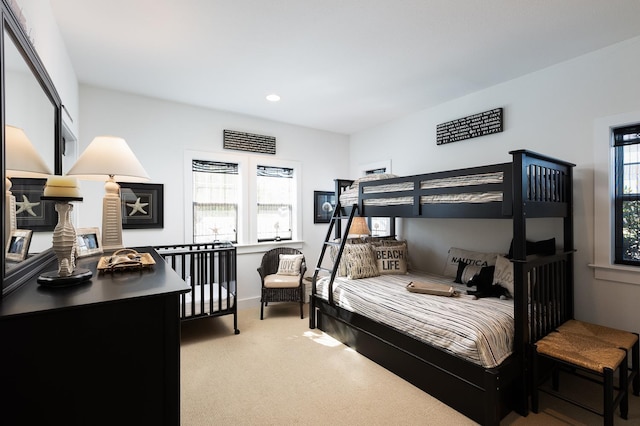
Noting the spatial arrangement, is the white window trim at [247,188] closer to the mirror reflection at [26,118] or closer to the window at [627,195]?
the mirror reflection at [26,118]

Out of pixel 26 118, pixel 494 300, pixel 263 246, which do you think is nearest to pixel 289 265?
pixel 263 246

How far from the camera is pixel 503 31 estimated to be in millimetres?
2340

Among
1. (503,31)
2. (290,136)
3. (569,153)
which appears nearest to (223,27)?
(503,31)

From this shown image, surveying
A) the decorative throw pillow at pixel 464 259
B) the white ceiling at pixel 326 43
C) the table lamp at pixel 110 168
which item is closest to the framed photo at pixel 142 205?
the white ceiling at pixel 326 43

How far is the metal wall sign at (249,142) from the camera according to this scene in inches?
167

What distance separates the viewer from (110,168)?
1938 mm

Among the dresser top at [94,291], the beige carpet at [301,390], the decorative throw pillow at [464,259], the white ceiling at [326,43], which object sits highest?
the white ceiling at [326,43]

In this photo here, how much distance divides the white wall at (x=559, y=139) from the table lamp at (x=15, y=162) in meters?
3.76

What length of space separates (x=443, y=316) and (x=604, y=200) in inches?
68.6

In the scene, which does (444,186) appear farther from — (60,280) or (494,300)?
(60,280)

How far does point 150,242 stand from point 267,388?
236 cm

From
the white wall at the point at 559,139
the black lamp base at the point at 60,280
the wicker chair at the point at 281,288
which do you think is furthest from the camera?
the wicker chair at the point at 281,288

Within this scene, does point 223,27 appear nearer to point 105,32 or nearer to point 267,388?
point 105,32

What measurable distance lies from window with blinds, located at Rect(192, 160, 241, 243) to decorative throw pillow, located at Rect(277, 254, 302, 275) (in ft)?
2.48
